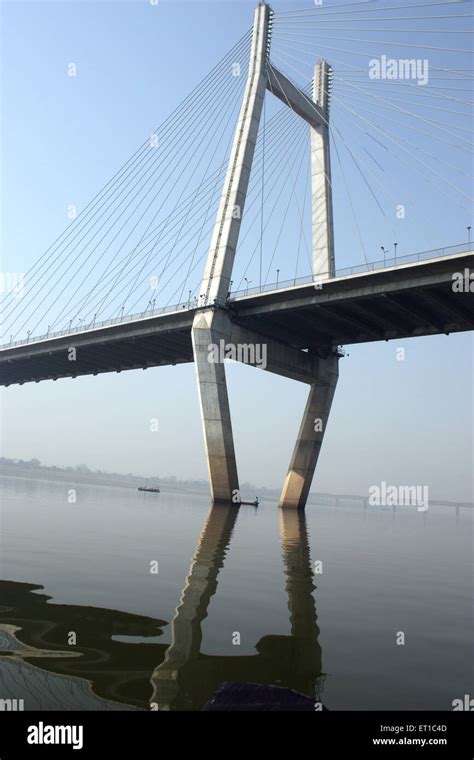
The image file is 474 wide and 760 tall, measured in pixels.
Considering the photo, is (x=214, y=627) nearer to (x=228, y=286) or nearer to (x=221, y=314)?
(x=221, y=314)

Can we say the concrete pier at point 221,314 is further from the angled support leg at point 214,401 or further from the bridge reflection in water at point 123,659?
the bridge reflection in water at point 123,659

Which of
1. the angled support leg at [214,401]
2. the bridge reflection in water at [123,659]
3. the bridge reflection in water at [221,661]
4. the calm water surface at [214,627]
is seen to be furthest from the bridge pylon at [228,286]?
the bridge reflection in water at [123,659]

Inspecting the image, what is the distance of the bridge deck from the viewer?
3634 centimetres

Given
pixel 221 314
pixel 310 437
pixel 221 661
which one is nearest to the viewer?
pixel 221 661

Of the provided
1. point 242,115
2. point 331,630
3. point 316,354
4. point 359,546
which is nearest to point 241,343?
point 316,354

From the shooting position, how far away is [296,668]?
694cm

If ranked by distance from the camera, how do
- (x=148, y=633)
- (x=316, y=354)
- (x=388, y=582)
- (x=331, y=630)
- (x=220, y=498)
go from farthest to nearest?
(x=316, y=354)
(x=220, y=498)
(x=388, y=582)
(x=331, y=630)
(x=148, y=633)

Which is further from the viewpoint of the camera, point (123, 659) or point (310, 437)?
point (310, 437)

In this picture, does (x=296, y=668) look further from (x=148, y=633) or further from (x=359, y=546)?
(x=359, y=546)

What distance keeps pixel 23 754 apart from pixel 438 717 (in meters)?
4.22

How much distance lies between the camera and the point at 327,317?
44.7 m

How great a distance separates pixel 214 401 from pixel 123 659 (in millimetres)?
35292

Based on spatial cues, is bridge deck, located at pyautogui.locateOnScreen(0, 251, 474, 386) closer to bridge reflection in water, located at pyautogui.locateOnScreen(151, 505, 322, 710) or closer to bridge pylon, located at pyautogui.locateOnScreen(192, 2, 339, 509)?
bridge pylon, located at pyautogui.locateOnScreen(192, 2, 339, 509)

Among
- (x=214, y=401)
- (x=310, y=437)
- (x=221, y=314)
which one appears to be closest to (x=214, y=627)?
(x=214, y=401)
